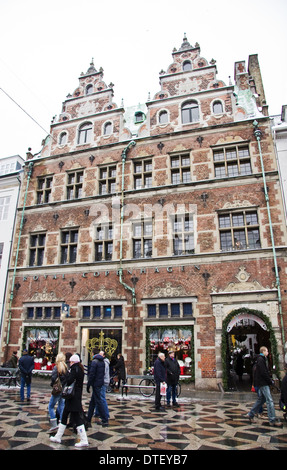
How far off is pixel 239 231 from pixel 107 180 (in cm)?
774

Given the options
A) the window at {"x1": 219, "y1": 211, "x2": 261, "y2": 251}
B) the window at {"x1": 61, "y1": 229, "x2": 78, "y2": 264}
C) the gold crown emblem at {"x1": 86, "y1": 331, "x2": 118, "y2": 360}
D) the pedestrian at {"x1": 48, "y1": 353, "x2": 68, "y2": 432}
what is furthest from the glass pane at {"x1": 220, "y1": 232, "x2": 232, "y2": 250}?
the pedestrian at {"x1": 48, "y1": 353, "x2": 68, "y2": 432}

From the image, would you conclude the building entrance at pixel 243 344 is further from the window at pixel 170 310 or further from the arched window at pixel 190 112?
the arched window at pixel 190 112

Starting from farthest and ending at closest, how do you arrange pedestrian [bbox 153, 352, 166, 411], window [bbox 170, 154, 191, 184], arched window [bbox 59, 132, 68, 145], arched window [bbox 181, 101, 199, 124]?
1. arched window [bbox 59, 132, 68, 145]
2. arched window [bbox 181, 101, 199, 124]
3. window [bbox 170, 154, 191, 184]
4. pedestrian [bbox 153, 352, 166, 411]

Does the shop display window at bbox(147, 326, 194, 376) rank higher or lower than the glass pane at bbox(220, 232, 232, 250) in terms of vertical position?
lower

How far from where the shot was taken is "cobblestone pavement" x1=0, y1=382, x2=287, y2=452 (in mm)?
6191

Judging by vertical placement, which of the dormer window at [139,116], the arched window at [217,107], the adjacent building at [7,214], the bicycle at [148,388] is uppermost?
the dormer window at [139,116]

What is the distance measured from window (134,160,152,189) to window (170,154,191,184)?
128 cm

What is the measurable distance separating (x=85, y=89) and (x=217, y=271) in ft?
48.4

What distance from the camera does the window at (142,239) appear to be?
54.5ft

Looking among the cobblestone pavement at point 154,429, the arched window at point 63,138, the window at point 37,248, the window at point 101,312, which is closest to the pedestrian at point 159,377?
the cobblestone pavement at point 154,429

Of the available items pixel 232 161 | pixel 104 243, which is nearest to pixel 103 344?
pixel 104 243

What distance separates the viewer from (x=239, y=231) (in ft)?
51.0

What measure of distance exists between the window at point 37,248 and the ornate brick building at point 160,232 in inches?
3.0

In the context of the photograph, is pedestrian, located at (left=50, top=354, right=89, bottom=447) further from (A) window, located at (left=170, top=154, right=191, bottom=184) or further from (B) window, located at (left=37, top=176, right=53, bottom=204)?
(B) window, located at (left=37, top=176, right=53, bottom=204)
